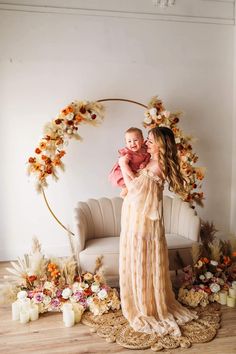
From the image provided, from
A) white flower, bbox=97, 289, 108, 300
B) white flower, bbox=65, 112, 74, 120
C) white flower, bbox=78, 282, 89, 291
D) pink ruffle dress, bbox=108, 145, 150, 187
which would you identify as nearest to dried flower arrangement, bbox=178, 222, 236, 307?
white flower, bbox=97, 289, 108, 300

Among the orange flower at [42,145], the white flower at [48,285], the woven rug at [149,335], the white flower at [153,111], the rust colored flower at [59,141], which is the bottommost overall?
the woven rug at [149,335]

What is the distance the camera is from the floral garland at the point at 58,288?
373 centimetres

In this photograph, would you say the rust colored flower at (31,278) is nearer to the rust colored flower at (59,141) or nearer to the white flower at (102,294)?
the white flower at (102,294)

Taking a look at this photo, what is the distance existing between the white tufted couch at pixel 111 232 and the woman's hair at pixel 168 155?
1.18 meters

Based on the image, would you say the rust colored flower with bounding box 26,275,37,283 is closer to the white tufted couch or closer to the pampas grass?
the white tufted couch

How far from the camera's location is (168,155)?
127 inches

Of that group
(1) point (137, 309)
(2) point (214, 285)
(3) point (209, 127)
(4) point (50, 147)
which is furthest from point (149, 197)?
(3) point (209, 127)

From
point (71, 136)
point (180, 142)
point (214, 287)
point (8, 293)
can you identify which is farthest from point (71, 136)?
point (214, 287)

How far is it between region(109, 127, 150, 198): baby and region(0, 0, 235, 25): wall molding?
2.63 metres

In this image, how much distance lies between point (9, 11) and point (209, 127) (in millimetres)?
3169

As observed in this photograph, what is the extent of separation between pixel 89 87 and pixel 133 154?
7.28ft

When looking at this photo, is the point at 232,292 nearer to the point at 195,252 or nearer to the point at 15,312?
the point at 195,252

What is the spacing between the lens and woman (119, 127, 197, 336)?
3266 mm

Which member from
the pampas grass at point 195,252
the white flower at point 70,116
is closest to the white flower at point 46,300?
the pampas grass at point 195,252
